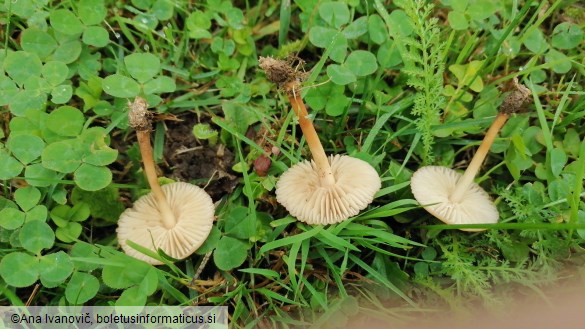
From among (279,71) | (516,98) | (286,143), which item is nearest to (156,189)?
(286,143)

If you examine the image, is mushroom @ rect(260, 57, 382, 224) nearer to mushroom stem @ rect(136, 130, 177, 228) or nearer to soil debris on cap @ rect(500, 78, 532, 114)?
mushroom stem @ rect(136, 130, 177, 228)

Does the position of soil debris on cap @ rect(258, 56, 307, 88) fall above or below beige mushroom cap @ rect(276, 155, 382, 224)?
above

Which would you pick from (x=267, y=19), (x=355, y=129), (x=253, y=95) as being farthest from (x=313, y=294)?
(x=267, y=19)

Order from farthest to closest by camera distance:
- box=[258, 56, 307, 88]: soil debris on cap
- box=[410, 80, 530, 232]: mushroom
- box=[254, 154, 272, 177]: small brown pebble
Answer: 1. box=[254, 154, 272, 177]: small brown pebble
2. box=[410, 80, 530, 232]: mushroom
3. box=[258, 56, 307, 88]: soil debris on cap

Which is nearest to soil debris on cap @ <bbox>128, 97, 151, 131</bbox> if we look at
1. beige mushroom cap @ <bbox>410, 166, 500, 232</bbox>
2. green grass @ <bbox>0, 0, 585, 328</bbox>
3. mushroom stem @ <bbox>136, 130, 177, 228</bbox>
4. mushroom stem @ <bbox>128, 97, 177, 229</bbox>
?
mushroom stem @ <bbox>128, 97, 177, 229</bbox>

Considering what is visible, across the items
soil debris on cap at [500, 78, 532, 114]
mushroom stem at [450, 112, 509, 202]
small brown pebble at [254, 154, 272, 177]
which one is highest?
soil debris on cap at [500, 78, 532, 114]

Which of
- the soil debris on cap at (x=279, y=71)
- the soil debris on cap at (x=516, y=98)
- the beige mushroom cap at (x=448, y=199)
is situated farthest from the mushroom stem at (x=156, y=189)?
the soil debris on cap at (x=516, y=98)
